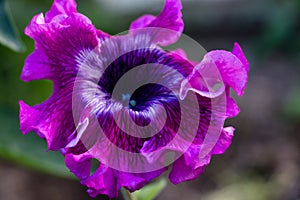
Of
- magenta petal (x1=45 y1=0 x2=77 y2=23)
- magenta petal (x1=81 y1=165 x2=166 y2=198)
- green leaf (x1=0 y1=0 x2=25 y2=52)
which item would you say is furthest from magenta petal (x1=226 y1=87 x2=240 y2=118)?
green leaf (x1=0 y1=0 x2=25 y2=52)

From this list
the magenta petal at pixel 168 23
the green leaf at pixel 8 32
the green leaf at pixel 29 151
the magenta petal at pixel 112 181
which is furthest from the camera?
the green leaf at pixel 29 151

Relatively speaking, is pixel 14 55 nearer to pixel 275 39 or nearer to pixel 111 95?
pixel 111 95

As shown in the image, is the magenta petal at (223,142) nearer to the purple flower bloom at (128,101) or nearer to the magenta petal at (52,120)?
the purple flower bloom at (128,101)

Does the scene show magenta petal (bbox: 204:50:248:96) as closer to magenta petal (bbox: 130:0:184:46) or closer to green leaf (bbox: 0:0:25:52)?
magenta petal (bbox: 130:0:184:46)

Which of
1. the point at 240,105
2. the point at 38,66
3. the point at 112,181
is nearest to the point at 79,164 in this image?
the point at 112,181

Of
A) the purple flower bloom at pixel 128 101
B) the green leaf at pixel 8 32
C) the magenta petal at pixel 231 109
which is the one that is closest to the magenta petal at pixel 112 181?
the purple flower bloom at pixel 128 101

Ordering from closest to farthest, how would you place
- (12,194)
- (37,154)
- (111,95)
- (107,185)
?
(107,185)
(111,95)
(37,154)
(12,194)

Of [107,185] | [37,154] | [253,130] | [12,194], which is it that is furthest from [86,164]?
[253,130]

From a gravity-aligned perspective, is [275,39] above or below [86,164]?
below
